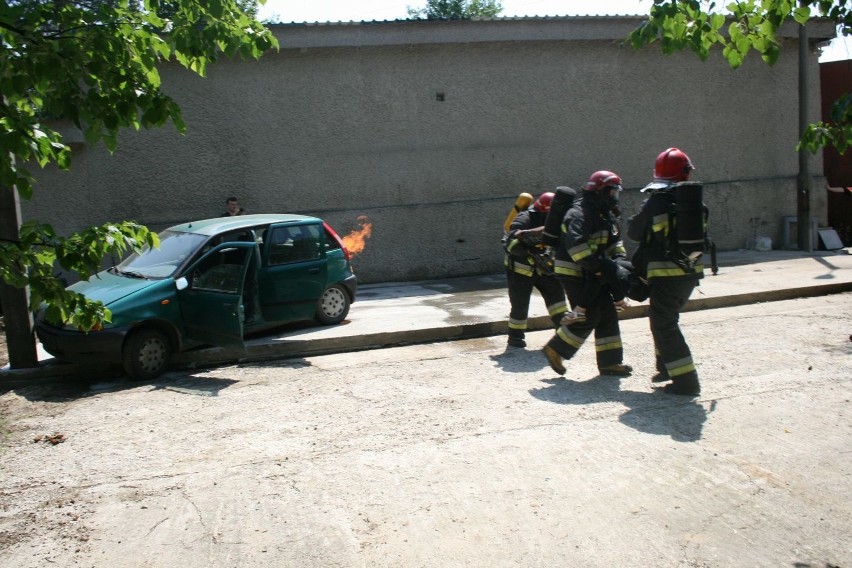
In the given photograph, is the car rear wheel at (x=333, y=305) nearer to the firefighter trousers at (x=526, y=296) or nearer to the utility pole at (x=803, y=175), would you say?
the firefighter trousers at (x=526, y=296)

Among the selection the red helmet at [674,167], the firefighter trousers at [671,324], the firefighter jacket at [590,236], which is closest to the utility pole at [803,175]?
the firefighter jacket at [590,236]

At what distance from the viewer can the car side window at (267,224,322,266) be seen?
1020 centimetres

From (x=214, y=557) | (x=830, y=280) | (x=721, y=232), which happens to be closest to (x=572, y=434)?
(x=214, y=557)

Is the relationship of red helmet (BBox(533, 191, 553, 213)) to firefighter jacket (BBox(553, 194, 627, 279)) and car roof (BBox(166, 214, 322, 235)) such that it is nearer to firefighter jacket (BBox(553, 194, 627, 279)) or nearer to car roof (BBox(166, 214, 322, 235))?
firefighter jacket (BBox(553, 194, 627, 279))

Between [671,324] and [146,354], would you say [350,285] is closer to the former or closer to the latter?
[146,354]

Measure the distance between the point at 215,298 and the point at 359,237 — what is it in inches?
252

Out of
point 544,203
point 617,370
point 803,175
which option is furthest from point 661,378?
point 803,175

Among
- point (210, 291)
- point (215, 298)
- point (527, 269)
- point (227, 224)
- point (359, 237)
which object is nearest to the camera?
point (215, 298)

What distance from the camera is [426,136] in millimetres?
15406

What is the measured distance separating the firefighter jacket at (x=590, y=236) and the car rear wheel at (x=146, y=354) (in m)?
4.29

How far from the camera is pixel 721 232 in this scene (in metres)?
17.3

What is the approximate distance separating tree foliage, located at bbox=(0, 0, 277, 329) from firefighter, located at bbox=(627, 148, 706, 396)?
3.84 meters

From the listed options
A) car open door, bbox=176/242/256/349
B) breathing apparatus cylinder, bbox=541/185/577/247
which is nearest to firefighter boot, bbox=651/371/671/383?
breathing apparatus cylinder, bbox=541/185/577/247

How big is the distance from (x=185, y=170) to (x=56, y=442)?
846cm
